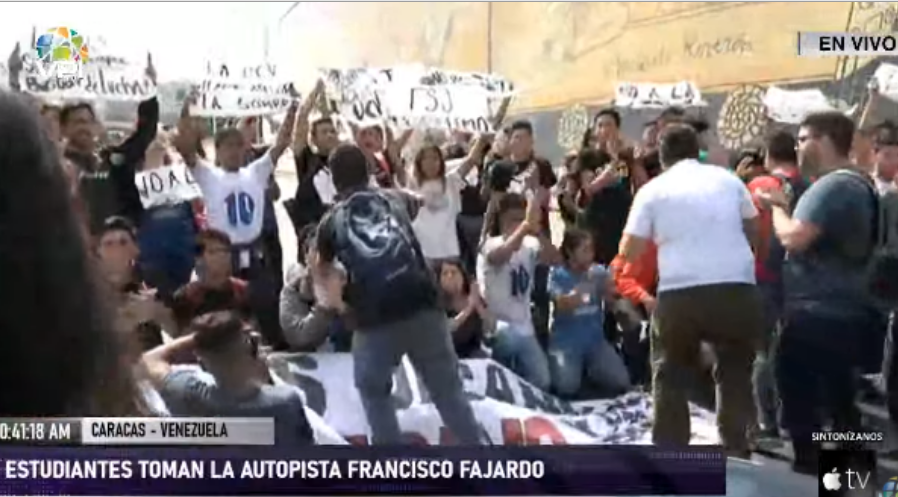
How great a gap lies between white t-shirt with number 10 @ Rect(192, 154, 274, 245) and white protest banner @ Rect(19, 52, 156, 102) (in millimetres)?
287

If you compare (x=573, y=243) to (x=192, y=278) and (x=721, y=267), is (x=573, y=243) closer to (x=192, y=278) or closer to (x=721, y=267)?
(x=721, y=267)

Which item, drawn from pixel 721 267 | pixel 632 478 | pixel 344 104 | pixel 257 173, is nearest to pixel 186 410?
pixel 257 173

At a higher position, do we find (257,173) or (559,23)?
(559,23)

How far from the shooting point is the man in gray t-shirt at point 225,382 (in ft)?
13.5

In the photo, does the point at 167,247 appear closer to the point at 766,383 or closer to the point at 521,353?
the point at 521,353

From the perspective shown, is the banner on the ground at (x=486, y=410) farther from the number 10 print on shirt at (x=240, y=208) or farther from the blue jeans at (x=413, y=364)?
the number 10 print on shirt at (x=240, y=208)

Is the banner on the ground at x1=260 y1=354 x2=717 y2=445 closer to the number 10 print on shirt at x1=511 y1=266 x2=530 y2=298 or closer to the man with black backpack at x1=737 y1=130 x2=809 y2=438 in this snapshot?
the number 10 print on shirt at x1=511 y1=266 x2=530 y2=298

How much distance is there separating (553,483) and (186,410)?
3.66ft

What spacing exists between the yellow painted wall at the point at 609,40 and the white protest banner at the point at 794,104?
42 millimetres

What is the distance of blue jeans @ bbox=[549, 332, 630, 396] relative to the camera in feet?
13.6

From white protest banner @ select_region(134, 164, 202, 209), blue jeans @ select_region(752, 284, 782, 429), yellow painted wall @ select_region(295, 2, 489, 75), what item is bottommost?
blue jeans @ select_region(752, 284, 782, 429)

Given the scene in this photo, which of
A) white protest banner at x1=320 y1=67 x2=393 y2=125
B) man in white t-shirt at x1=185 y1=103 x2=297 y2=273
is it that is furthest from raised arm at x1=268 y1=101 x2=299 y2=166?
white protest banner at x1=320 y1=67 x2=393 y2=125

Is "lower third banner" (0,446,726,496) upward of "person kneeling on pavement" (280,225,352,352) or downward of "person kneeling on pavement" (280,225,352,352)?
downward

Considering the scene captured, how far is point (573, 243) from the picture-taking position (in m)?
4.15
